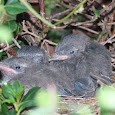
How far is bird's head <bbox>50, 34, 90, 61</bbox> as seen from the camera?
2.45 m

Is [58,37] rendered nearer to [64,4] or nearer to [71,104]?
[64,4]

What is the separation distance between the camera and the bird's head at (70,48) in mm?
2445

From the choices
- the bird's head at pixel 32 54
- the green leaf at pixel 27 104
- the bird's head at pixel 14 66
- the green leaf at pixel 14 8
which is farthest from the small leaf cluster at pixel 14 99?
the bird's head at pixel 32 54

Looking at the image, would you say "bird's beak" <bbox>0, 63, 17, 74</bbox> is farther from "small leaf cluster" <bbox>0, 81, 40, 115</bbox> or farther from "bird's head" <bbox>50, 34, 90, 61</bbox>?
"small leaf cluster" <bbox>0, 81, 40, 115</bbox>

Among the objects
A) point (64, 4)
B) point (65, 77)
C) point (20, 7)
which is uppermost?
point (64, 4)

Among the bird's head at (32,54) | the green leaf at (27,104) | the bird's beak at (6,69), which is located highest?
the bird's head at (32,54)

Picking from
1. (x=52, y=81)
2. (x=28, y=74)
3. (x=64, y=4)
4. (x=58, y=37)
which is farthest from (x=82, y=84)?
(x=58, y=37)

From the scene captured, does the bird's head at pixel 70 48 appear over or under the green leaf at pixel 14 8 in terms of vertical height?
over

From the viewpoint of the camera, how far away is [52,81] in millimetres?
2098

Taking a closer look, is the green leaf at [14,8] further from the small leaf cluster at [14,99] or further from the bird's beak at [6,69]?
the bird's beak at [6,69]

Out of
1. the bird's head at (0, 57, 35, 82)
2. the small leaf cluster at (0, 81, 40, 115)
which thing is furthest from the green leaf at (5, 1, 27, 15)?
the bird's head at (0, 57, 35, 82)

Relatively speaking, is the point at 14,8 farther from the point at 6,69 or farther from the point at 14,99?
the point at 6,69

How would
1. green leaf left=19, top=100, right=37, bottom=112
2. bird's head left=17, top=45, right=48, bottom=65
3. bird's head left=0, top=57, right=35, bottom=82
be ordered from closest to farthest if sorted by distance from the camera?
green leaf left=19, top=100, right=37, bottom=112 → bird's head left=0, top=57, right=35, bottom=82 → bird's head left=17, top=45, right=48, bottom=65

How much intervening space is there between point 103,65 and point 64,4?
103 cm
